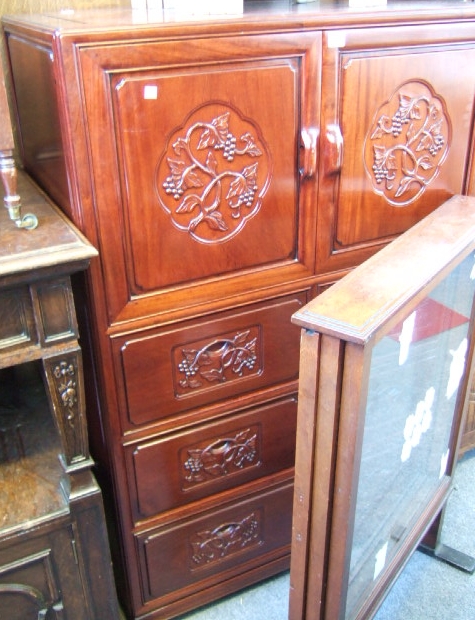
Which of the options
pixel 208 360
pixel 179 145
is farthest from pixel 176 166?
pixel 208 360

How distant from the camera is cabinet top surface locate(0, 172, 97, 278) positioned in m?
0.84

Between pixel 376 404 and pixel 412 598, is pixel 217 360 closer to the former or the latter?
pixel 376 404

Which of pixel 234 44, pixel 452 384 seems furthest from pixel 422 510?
pixel 234 44

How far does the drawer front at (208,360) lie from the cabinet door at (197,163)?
60mm

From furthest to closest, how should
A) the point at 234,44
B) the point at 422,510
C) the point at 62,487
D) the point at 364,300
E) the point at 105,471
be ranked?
1. the point at 422,510
2. the point at 105,471
3. the point at 62,487
4. the point at 234,44
5. the point at 364,300

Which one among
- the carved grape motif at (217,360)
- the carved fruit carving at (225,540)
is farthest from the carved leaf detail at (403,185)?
the carved fruit carving at (225,540)

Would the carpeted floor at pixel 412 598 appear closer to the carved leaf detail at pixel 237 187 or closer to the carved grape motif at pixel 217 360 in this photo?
the carved grape motif at pixel 217 360

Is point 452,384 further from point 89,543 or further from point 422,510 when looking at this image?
point 89,543

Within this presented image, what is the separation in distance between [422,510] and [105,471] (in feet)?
2.18

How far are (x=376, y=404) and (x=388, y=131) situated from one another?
22.1 inches

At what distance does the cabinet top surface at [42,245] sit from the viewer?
2.74 ft

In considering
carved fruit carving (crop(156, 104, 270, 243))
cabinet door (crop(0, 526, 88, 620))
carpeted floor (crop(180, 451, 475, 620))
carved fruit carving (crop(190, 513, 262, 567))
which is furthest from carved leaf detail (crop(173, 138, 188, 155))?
carpeted floor (crop(180, 451, 475, 620))

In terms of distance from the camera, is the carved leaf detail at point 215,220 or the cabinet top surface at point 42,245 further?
the carved leaf detail at point 215,220

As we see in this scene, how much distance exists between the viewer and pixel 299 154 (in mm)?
1105
